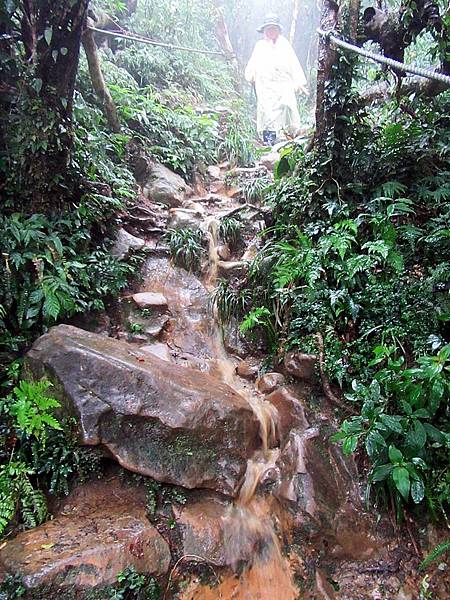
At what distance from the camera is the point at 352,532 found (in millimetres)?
3152

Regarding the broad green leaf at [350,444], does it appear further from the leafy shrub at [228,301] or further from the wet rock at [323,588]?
the leafy shrub at [228,301]

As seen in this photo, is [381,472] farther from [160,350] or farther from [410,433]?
[160,350]

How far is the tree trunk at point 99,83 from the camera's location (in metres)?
6.70

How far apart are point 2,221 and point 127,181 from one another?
2814mm

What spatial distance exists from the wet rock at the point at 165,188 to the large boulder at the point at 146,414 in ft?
13.8

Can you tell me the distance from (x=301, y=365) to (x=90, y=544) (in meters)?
2.38

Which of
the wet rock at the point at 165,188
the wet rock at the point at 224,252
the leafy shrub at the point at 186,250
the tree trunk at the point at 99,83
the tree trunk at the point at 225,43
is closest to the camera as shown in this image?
the leafy shrub at the point at 186,250

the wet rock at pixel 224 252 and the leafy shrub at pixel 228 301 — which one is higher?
the wet rock at pixel 224 252

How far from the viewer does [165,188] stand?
24.1ft

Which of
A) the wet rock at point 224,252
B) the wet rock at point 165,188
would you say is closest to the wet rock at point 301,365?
the wet rock at point 224,252

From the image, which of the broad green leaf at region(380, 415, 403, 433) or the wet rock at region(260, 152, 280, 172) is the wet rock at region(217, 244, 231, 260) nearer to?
the wet rock at region(260, 152, 280, 172)

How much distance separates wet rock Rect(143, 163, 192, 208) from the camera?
7229 mm

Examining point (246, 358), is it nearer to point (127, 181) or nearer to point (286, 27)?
point (127, 181)

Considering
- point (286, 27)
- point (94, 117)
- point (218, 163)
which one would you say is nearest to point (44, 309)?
point (94, 117)
